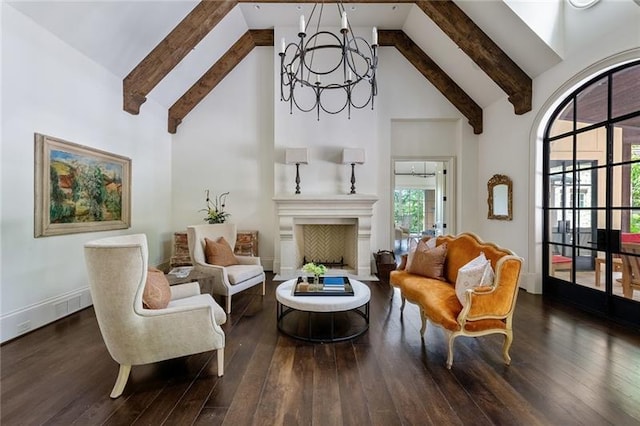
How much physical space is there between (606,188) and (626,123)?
0.75 m

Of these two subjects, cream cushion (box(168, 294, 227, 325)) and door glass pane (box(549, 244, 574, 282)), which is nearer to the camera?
cream cushion (box(168, 294, 227, 325))

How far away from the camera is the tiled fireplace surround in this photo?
5016 millimetres

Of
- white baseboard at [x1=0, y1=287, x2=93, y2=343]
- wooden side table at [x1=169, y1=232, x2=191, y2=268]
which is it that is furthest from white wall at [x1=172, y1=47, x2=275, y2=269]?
white baseboard at [x1=0, y1=287, x2=93, y2=343]

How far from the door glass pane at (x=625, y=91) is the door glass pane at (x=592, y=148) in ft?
0.86

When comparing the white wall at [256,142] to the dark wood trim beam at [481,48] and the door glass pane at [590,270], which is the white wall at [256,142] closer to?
the dark wood trim beam at [481,48]

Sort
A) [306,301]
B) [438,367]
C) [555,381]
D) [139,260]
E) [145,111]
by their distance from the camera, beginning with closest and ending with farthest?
[139,260] < [555,381] < [438,367] < [306,301] < [145,111]

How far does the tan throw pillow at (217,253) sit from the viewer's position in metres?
3.80

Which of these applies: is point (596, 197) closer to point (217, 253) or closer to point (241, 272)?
point (241, 272)

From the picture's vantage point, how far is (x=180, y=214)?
5.76 metres

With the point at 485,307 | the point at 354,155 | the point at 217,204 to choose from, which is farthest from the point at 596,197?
the point at 217,204

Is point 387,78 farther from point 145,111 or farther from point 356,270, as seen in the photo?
point 145,111

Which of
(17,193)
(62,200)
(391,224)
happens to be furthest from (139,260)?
(391,224)

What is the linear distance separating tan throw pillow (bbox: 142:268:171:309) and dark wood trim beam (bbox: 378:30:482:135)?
5.67 meters

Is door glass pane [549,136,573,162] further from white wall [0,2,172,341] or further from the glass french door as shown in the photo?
white wall [0,2,172,341]
